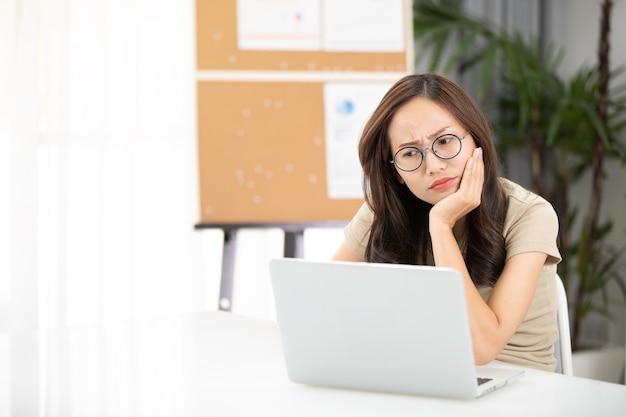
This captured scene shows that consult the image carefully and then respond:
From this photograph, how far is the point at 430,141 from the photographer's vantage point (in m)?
1.52

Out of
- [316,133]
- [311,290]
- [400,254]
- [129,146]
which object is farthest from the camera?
[129,146]

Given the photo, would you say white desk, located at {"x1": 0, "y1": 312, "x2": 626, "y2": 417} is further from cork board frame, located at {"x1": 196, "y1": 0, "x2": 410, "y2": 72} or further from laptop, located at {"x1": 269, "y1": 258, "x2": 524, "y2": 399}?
cork board frame, located at {"x1": 196, "y1": 0, "x2": 410, "y2": 72}

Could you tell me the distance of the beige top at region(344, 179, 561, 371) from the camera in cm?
146

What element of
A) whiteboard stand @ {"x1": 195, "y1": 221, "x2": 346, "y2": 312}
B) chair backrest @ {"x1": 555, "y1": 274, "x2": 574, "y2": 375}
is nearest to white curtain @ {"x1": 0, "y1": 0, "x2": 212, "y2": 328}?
whiteboard stand @ {"x1": 195, "y1": 221, "x2": 346, "y2": 312}

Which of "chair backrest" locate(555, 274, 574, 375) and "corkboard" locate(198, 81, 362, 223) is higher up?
"corkboard" locate(198, 81, 362, 223)

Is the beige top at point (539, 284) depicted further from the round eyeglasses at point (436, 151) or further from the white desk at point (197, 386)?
the white desk at point (197, 386)

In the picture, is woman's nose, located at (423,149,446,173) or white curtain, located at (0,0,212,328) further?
white curtain, located at (0,0,212,328)

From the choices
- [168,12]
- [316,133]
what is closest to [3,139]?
[168,12]

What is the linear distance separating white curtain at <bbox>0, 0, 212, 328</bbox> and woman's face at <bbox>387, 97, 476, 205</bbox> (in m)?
1.59

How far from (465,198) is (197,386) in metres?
0.65

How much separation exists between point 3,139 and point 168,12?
Result: 0.83 m

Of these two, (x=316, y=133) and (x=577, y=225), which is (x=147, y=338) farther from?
(x=577, y=225)

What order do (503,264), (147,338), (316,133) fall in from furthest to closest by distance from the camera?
(316,133) < (503,264) < (147,338)

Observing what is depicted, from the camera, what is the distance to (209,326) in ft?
5.17
